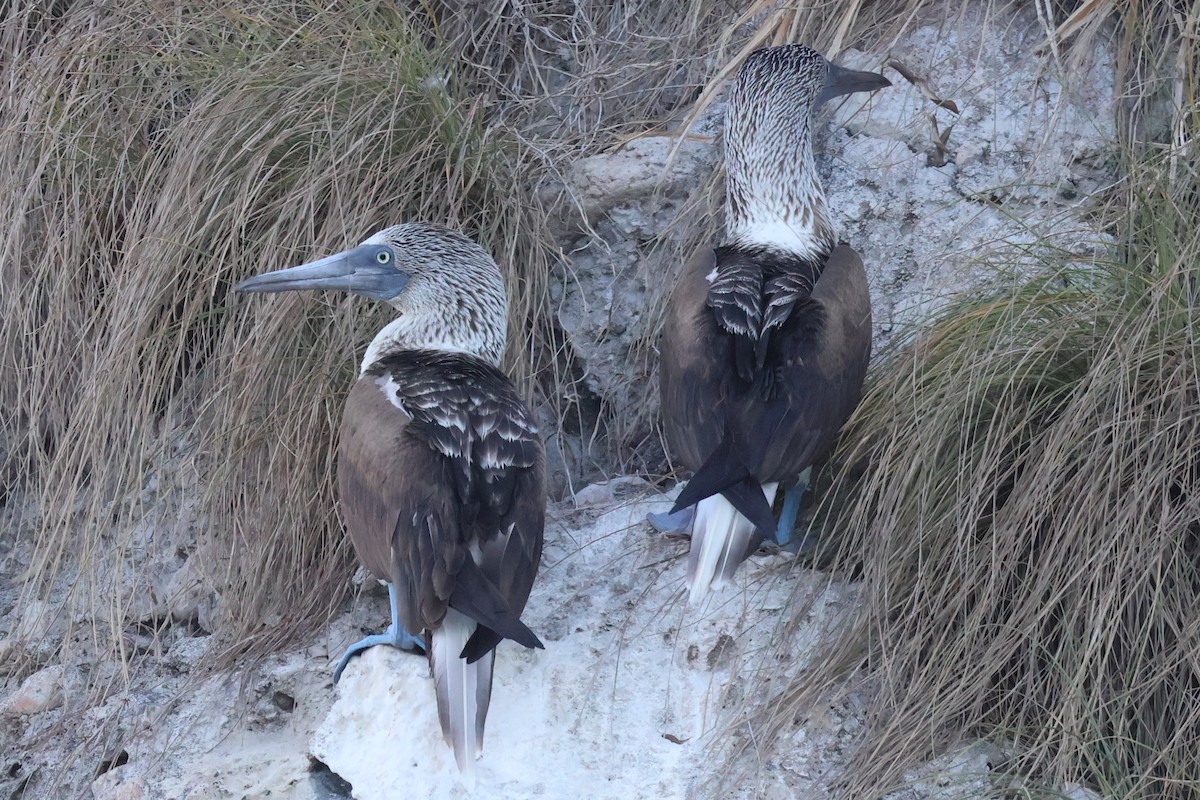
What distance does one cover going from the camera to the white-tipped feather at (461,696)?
10.4 ft

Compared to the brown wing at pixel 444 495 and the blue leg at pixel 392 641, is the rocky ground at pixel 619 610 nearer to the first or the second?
the blue leg at pixel 392 641

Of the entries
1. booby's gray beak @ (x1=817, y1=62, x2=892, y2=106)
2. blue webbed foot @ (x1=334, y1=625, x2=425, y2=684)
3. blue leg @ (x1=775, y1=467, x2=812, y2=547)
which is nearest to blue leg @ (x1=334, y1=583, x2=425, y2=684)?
blue webbed foot @ (x1=334, y1=625, x2=425, y2=684)

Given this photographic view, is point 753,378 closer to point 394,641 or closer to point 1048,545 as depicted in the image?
point 1048,545

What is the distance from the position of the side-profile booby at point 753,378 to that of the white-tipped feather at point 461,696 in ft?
1.90

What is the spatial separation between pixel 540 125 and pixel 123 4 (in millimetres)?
1442

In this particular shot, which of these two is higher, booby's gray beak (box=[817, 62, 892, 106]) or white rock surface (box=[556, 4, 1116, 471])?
booby's gray beak (box=[817, 62, 892, 106])

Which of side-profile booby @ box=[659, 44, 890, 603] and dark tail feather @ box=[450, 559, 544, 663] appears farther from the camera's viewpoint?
side-profile booby @ box=[659, 44, 890, 603]

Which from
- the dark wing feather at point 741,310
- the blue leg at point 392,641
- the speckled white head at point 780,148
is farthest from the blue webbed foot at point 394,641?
the speckled white head at point 780,148

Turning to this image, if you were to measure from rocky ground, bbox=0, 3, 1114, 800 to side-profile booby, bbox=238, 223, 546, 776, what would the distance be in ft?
0.63

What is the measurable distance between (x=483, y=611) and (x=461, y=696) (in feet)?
0.69

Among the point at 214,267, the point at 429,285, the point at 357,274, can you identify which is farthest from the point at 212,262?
the point at 429,285

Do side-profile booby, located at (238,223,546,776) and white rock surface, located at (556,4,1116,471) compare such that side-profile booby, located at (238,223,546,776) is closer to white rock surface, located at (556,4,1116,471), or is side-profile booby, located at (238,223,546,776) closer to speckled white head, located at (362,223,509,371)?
speckled white head, located at (362,223,509,371)

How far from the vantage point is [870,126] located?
4.69m

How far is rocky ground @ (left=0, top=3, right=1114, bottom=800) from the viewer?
10.8 feet
